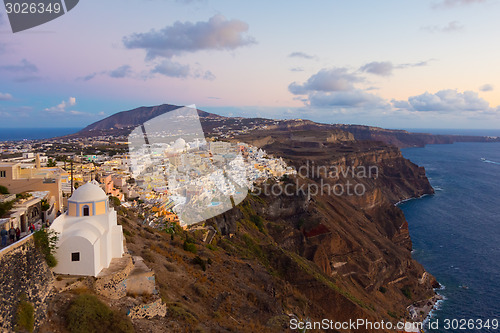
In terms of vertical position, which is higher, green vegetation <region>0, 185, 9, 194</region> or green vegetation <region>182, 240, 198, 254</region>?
green vegetation <region>0, 185, 9, 194</region>

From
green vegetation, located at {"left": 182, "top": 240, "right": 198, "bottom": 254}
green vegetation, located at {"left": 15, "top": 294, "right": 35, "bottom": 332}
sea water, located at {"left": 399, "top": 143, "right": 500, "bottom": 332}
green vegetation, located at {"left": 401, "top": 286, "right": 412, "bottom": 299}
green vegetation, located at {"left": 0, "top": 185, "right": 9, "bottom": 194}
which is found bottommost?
green vegetation, located at {"left": 401, "top": 286, "right": 412, "bottom": 299}

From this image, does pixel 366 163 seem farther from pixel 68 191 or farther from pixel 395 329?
pixel 68 191

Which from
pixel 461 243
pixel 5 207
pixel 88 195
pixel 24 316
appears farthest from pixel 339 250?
pixel 24 316

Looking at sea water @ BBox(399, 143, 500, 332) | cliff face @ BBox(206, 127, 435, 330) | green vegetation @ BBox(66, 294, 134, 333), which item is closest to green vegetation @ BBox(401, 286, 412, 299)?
cliff face @ BBox(206, 127, 435, 330)

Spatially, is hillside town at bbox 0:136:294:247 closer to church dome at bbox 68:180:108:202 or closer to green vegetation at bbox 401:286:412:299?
church dome at bbox 68:180:108:202

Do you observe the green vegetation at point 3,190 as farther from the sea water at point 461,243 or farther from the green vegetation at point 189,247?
the sea water at point 461,243
